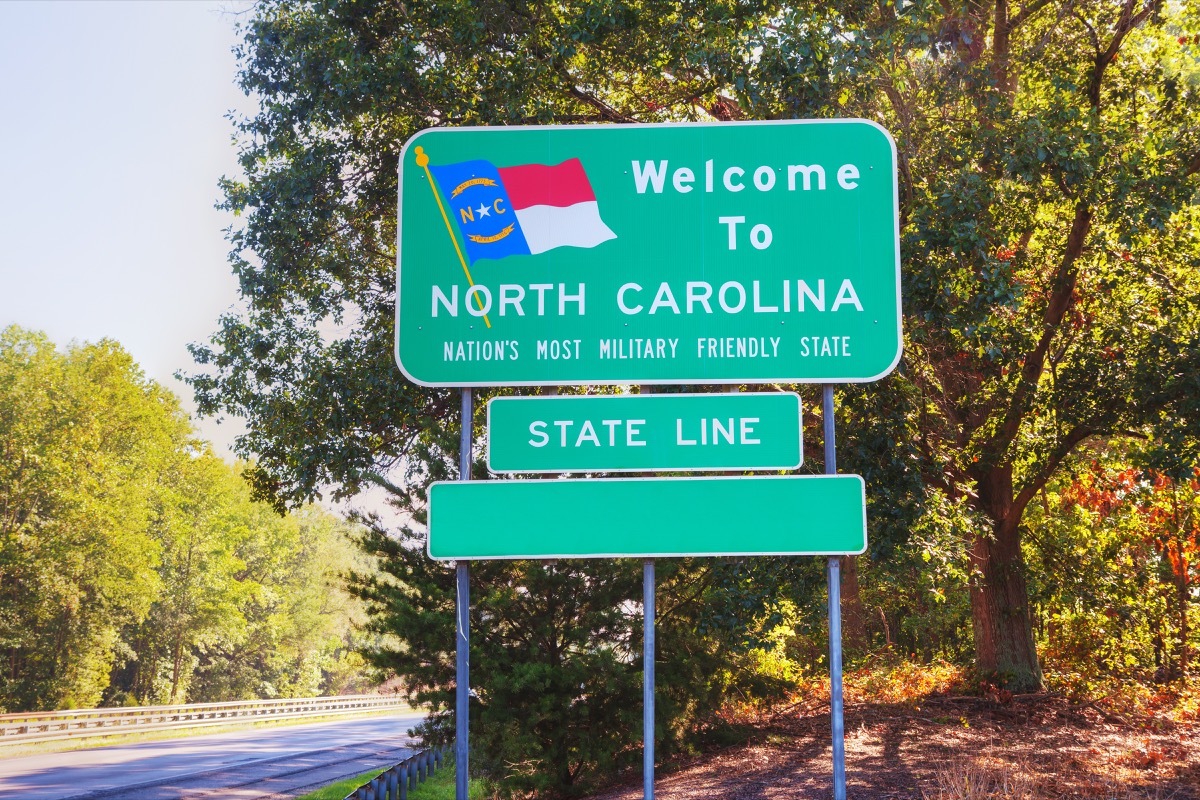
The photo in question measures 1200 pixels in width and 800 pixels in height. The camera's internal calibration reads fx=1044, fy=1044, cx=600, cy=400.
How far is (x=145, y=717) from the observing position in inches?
1543

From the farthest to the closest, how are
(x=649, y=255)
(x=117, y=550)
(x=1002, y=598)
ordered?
(x=117, y=550) < (x=1002, y=598) < (x=649, y=255)

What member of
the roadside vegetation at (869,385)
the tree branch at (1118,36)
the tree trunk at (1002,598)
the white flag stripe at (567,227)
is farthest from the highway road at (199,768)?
the tree branch at (1118,36)

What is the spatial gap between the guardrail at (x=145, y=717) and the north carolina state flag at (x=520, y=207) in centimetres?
970

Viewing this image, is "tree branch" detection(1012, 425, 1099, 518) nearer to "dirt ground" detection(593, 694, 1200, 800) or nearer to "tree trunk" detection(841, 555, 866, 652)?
"dirt ground" detection(593, 694, 1200, 800)

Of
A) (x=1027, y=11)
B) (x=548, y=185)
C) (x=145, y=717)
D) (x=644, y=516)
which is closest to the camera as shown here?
(x=644, y=516)

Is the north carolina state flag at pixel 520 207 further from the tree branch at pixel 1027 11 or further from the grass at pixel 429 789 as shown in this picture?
the grass at pixel 429 789

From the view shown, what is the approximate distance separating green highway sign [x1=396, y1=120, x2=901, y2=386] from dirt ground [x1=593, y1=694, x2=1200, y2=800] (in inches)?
155

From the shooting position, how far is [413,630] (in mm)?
12586

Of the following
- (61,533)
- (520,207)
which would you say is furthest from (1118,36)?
(61,533)

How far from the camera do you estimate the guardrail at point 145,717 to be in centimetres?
2838

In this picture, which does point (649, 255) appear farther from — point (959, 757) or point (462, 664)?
point (959, 757)

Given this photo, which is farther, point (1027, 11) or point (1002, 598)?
point (1002, 598)

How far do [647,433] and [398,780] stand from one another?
1212cm

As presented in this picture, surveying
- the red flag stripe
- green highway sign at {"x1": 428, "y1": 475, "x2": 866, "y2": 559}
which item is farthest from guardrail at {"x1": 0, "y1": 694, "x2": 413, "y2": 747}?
the red flag stripe
